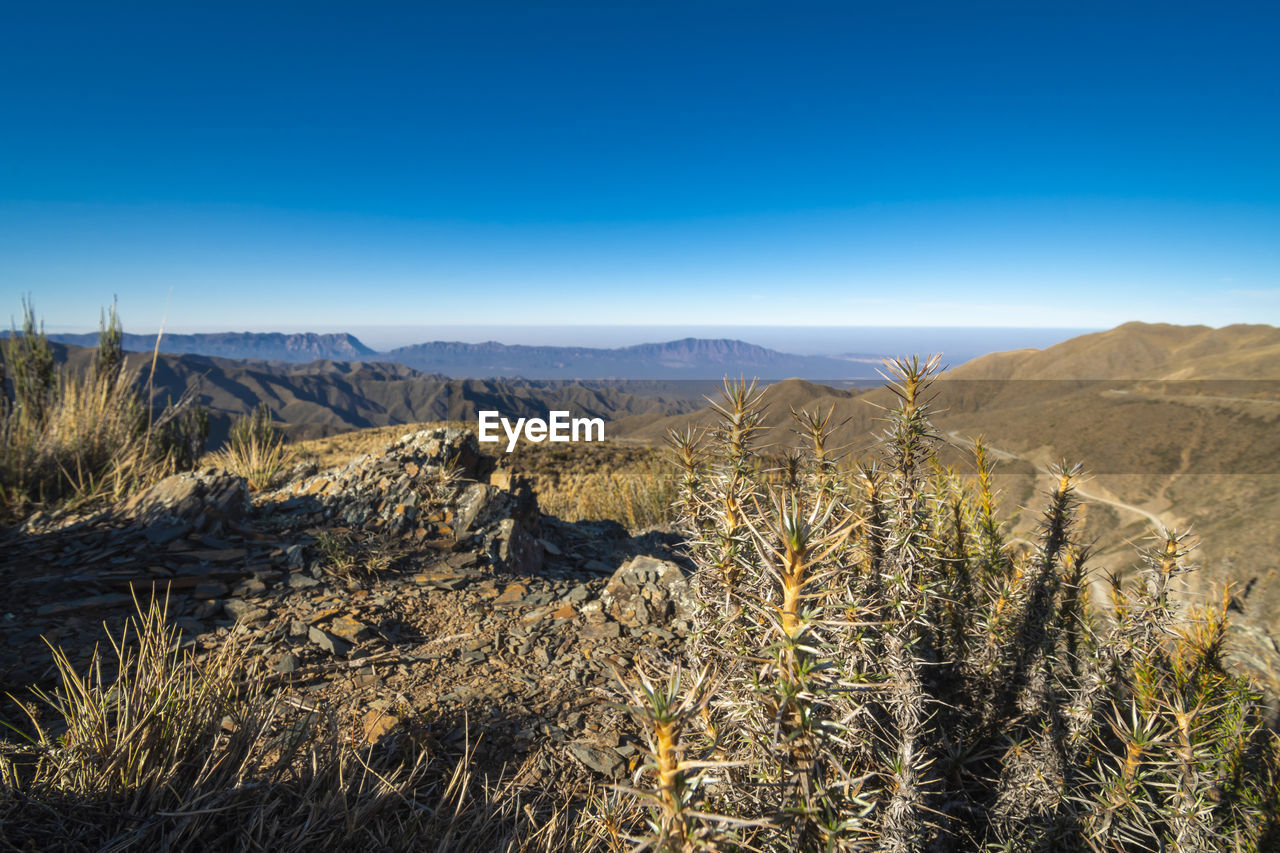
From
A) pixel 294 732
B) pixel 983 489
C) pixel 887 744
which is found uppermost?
pixel 983 489

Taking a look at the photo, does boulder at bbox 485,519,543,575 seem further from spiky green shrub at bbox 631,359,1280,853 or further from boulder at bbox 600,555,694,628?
spiky green shrub at bbox 631,359,1280,853

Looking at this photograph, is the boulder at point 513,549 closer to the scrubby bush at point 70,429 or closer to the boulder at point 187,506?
the boulder at point 187,506

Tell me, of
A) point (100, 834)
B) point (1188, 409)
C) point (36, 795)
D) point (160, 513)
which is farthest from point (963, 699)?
point (1188, 409)

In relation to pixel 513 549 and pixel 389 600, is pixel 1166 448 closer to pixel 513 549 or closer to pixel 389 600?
pixel 513 549

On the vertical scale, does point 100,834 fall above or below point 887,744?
below

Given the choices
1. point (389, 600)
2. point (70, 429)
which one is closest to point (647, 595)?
point (389, 600)

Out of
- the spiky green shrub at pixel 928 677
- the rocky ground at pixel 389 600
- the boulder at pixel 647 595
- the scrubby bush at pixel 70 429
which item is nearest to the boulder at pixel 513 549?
the rocky ground at pixel 389 600

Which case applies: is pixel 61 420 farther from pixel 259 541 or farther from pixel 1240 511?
pixel 1240 511
